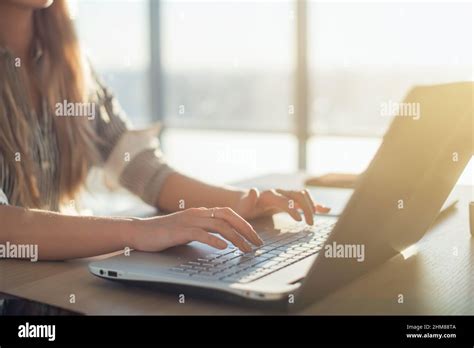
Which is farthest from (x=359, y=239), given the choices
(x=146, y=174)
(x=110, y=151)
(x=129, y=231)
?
(x=110, y=151)

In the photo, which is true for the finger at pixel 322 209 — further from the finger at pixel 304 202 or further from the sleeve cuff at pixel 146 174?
the sleeve cuff at pixel 146 174

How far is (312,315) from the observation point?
2.55ft

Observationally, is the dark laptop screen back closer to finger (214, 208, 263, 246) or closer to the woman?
finger (214, 208, 263, 246)

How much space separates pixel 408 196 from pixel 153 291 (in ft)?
1.15

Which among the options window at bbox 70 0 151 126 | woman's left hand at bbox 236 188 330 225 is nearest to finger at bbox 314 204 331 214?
woman's left hand at bbox 236 188 330 225

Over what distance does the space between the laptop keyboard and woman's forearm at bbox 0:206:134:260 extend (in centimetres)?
16

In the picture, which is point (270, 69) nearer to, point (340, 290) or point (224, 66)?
point (224, 66)

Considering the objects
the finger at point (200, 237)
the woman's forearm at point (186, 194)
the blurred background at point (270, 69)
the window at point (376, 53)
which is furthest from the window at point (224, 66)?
the finger at point (200, 237)

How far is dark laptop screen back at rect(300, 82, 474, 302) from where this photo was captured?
29.7 inches

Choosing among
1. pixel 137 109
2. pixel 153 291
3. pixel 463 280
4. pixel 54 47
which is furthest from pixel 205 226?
pixel 137 109

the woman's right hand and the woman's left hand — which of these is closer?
the woman's right hand

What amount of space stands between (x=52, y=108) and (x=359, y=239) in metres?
0.97

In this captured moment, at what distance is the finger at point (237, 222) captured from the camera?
0.96 metres
